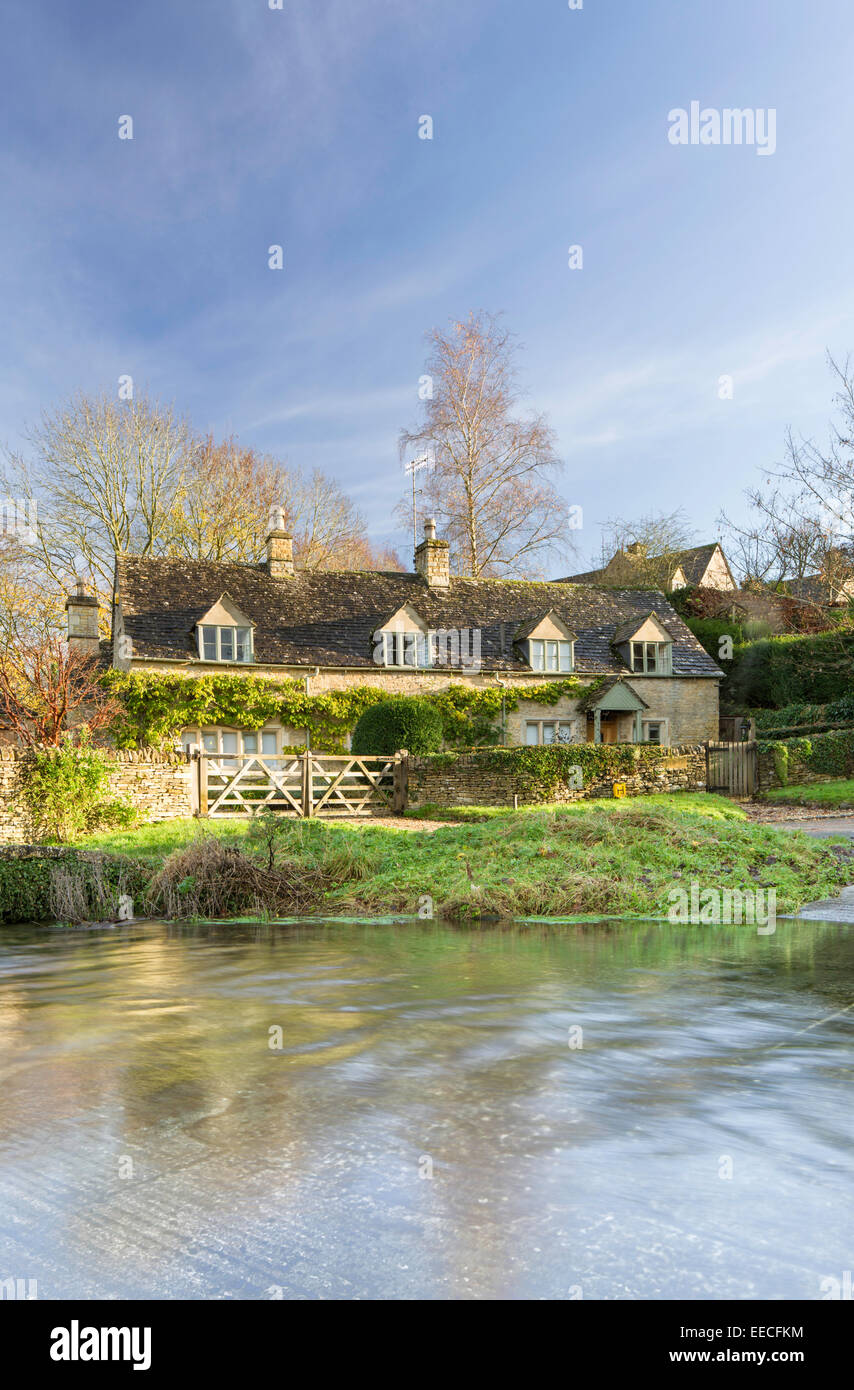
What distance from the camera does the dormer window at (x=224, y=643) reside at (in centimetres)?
3297

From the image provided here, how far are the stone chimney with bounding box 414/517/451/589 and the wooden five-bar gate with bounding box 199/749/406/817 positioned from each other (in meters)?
11.2

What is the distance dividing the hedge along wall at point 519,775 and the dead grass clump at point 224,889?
44.1 feet

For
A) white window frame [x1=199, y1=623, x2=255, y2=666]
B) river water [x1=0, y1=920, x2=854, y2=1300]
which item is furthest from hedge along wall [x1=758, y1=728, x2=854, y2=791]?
river water [x1=0, y1=920, x2=854, y2=1300]

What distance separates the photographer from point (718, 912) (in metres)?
12.7

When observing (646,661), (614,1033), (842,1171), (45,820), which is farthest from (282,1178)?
(646,661)

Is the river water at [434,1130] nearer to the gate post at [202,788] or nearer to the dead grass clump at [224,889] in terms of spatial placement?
the dead grass clump at [224,889]

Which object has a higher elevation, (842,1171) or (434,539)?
(434,539)

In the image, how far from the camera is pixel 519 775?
27.5 meters

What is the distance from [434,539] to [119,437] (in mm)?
12772

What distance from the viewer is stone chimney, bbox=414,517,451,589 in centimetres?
3800
